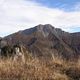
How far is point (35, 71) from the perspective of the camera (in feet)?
33.0

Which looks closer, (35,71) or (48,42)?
(35,71)

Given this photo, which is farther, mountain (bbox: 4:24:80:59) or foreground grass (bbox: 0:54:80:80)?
mountain (bbox: 4:24:80:59)

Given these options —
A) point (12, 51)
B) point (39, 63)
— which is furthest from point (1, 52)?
point (39, 63)

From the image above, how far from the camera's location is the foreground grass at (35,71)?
9656 mm

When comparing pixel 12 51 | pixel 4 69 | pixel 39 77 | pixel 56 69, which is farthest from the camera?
pixel 12 51

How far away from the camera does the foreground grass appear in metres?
9.66

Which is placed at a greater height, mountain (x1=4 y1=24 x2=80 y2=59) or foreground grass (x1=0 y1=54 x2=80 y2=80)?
mountain (x1=4 y1=24 x2=80 y2=59)

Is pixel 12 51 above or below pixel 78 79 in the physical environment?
above

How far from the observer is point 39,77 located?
31.3 feet

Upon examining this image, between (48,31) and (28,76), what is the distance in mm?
145012

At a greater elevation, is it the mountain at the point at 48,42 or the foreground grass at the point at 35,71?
the mountain at the point at 48,42

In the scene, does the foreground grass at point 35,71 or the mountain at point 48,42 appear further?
the mountain at point 48,42

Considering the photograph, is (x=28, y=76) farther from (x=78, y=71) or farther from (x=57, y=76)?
(x=78, y=71)

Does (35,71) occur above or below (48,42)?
below
